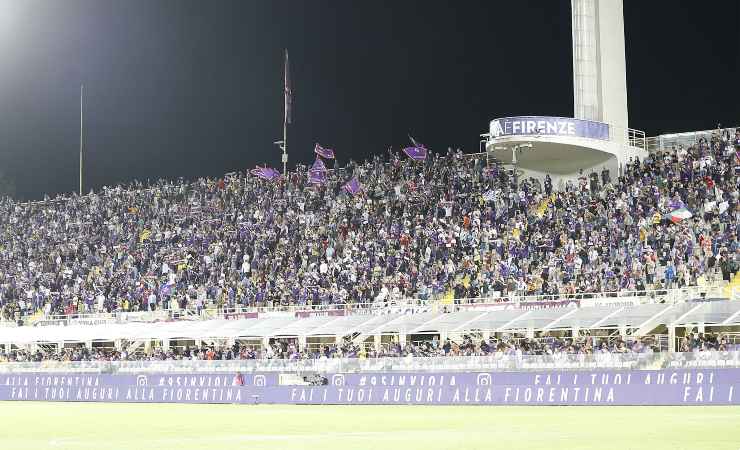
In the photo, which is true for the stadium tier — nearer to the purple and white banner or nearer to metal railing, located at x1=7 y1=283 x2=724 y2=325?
metal railing, located at x1=7 y1=283 x2=724 y2=325

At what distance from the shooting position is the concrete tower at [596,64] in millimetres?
57875

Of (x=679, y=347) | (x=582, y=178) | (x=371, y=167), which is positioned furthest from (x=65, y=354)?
(x=679, y=347)

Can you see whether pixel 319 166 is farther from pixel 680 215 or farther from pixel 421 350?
pixel 680 215

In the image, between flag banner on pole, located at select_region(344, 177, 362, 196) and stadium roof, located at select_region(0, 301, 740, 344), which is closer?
stadium roof, located at select_region(0, 301, 740, 344)

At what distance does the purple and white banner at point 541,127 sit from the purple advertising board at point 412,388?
1867cm

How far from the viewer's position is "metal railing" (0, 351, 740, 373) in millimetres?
35938

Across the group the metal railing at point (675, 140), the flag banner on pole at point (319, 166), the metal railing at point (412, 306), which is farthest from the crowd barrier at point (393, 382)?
the metal railing at point (675, 140)

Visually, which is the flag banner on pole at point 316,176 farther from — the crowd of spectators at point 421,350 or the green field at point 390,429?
the green field at point 390,429

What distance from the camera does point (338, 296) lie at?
173 ft

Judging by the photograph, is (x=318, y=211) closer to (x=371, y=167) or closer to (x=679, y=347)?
(x=371, y=167)

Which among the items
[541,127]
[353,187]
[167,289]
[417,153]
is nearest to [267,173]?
[353,187]

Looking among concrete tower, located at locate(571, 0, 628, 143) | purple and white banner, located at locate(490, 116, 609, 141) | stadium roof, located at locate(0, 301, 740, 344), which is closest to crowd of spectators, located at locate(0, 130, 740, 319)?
stadium roof, located at locate(0, 301, 740, 344)

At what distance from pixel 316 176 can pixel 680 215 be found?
81.6 feet

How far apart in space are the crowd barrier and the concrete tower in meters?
21.7
